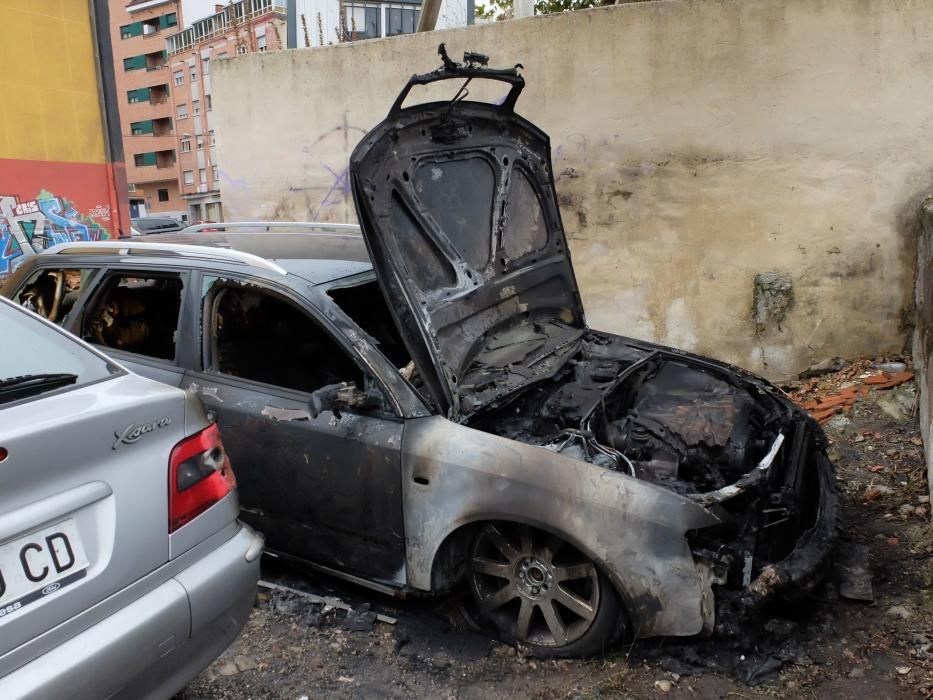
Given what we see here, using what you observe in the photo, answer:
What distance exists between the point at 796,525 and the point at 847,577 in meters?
0.49

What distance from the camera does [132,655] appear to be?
1.79m

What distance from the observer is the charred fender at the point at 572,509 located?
2.48 m

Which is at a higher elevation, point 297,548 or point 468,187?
point 468,187

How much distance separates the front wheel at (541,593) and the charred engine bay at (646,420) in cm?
40

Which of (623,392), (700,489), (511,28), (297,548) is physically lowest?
(297,548)

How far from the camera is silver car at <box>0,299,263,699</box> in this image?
1.62 m

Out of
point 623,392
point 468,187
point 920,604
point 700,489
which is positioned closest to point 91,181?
point 468,187

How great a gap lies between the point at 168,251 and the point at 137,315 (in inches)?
23.9

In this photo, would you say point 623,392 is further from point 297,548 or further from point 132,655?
point 132,655

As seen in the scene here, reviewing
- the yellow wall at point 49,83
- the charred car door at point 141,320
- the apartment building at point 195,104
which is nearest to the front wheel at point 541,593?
the charred car door at point 141,320

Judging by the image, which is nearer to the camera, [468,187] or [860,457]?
[468,187]

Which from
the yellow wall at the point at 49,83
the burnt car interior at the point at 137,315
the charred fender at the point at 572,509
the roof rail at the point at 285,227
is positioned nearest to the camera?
the charred fender at the point at 572,509

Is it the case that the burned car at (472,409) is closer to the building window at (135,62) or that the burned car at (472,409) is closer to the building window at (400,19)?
the building window at (400,19)

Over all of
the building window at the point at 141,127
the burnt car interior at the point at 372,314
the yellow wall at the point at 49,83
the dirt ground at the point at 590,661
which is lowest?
the dirt ground at the point at 590,661
